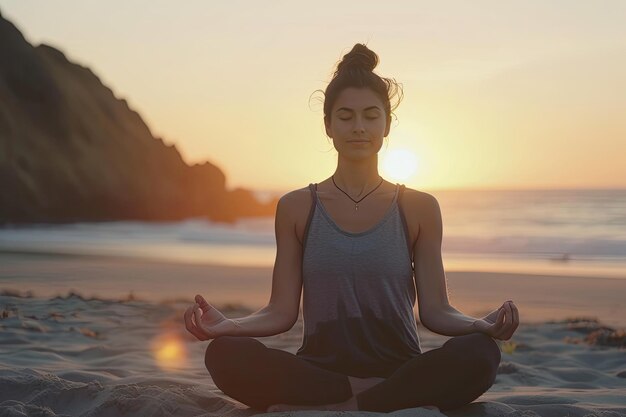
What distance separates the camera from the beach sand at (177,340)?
4207 mm

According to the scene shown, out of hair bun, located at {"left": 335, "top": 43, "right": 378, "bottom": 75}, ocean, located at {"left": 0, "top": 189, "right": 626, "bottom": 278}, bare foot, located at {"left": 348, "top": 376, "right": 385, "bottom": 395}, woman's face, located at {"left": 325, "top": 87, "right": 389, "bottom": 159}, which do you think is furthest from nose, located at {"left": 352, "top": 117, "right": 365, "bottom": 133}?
ocean, located at {"left": 0, "top": 189, "right": 626, "bottom": 278}

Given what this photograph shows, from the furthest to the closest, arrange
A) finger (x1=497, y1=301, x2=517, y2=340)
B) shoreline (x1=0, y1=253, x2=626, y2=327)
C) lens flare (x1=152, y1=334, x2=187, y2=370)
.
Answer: shoreline (x1=0, y1=253, x2=626, y2=327), lens flare (x1=152, y1=334, x2=187, y2=370), finger (x1=497, y1=301, x2=517, y2=340)

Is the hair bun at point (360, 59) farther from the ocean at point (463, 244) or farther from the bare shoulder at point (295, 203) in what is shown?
the ocean at point (463, 244)

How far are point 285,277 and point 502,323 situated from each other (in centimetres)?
115

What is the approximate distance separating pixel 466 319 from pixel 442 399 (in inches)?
16.0

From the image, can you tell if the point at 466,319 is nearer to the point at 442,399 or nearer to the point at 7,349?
the point at 442,399

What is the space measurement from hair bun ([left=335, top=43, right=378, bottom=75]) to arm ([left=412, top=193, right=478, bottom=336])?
72cm

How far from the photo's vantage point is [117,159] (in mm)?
37062

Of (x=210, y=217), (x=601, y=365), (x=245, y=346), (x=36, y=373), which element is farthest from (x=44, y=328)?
(x=210, y=217)

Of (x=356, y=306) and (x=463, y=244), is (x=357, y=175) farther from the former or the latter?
(x=463, y=244)

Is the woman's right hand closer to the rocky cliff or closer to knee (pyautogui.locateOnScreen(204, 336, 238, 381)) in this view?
knee (pyautogui.locateOnScreen(204, 336, 238, 381))

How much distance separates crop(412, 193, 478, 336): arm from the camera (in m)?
4.11

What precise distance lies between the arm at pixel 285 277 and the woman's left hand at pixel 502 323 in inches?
37.3

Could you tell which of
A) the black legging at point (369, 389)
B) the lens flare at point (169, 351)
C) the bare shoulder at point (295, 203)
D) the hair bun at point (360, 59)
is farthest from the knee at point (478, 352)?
the lens flare at point (169, 351)
